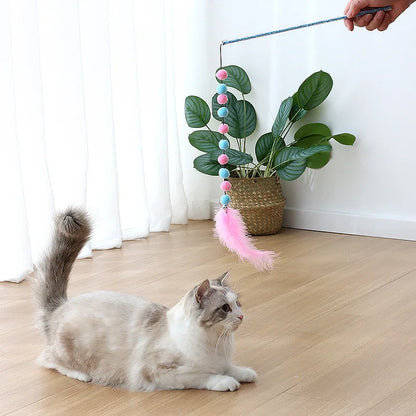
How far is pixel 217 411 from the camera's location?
1751 millimetres

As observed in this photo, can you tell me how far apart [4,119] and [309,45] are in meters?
1.61

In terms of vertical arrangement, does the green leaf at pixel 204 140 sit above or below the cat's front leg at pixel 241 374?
above

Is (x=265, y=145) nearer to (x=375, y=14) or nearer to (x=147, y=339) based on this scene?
(x=375, y=14)

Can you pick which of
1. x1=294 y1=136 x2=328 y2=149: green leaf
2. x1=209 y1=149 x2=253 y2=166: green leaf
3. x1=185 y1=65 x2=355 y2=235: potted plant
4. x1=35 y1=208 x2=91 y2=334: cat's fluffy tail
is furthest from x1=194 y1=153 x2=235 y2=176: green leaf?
x1=35 y1=208 x2=91 y2=334: cat's fluffy tail

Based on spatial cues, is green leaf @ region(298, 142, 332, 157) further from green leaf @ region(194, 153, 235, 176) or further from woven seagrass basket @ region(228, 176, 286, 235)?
green leaf @ region(194, 153, 235, 176)

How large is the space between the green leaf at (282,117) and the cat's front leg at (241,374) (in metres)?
1.94

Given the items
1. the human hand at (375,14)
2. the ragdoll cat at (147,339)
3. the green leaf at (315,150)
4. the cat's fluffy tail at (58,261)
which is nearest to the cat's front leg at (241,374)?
the ragdoll cat at (147,339)

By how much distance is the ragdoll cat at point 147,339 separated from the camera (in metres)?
1.83

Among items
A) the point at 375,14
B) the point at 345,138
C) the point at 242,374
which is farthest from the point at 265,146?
the point at 242,374

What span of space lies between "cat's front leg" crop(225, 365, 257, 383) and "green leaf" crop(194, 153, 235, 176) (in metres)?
1.98

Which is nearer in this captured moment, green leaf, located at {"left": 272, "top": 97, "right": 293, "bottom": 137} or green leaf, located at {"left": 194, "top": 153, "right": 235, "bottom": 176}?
green leaf, located at {"left": 272, "top": 97, "right": 293, "bottom": 137}

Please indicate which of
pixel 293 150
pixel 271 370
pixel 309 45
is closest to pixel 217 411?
pixel 271 370

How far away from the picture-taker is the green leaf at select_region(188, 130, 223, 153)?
150 inches

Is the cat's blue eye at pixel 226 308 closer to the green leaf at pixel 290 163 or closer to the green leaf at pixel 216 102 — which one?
the green leaf at pixel 290 163
